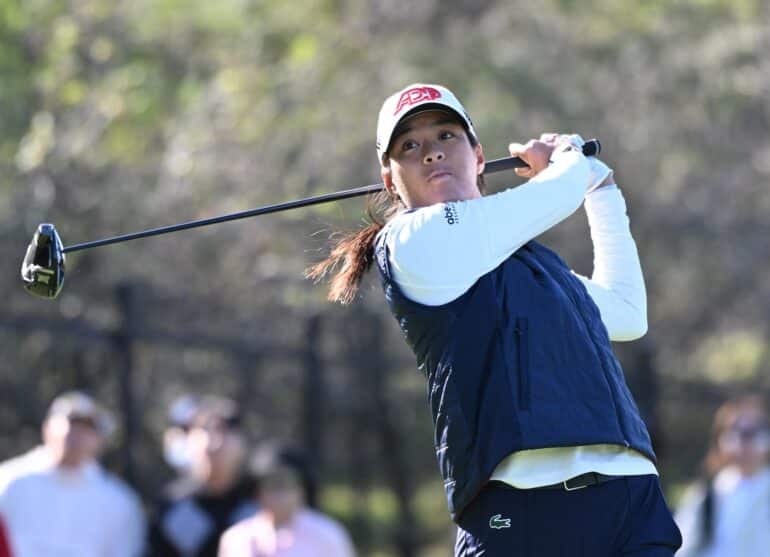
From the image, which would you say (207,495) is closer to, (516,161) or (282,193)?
(282,193)

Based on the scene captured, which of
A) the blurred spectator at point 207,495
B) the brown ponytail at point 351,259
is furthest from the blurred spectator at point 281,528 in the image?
the brown ponytail at point 351,259

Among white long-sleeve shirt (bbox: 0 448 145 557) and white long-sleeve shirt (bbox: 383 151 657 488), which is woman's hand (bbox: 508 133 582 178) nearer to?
white long-sleeve shirt (bbox: 383 151 657 488)

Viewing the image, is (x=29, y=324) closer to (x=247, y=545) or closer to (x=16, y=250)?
(x=16, y=250)

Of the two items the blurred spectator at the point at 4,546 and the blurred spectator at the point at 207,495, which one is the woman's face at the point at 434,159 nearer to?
the blurred spectator at the point at 4,546

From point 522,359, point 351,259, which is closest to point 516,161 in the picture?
point 351,259

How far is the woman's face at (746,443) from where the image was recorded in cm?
904

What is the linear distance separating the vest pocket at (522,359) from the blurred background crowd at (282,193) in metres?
4.55

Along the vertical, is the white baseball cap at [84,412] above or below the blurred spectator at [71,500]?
above

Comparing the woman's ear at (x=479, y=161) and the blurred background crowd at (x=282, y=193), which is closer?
the woman's ear at (x=479, y=161)

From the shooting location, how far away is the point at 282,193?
36.6ft

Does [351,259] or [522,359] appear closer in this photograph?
[522,359]

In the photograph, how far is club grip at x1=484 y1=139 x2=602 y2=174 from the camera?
4219mm

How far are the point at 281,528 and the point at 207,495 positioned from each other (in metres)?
0.55

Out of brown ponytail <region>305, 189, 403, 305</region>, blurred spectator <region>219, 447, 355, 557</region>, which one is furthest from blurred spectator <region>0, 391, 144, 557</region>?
brown ponytail <region>305, 189, 403, 305</region>
